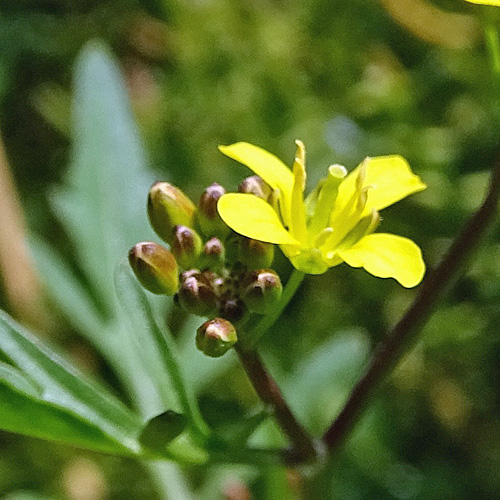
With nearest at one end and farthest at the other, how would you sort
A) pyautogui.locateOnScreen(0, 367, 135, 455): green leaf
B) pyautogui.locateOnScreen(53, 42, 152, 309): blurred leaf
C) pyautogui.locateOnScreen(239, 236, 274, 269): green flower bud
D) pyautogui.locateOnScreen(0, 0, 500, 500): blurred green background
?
pyautogui.locateOnScreen(0, 367, 135, 455): green leaf, pyautogui.locateOnScreen(239, 236, 274, 269): green flower bud, pyautogui.locateOnScreen(53, 42, 152, 309): blurred leaf, pyautogui.locateOnScreen(0, 0, 500, 500): blurred green background

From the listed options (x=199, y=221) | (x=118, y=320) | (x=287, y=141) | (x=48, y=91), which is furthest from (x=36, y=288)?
(x=199, y=221)


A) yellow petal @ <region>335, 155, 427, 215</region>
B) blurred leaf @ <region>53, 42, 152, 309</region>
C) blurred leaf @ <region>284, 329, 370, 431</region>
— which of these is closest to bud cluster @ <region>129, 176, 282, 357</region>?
yellow petal @ <region>335, 155, 427, 215</region>

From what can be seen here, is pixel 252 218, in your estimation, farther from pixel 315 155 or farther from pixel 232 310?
pixel 315 155

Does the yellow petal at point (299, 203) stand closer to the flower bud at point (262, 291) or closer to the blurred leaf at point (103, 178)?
the flower bud at point (262, 291)

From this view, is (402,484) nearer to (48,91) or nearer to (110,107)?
Result: (110,107)

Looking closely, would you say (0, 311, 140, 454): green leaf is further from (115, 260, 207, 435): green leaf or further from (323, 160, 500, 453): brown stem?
(323, 160, 500, 453): brown stem

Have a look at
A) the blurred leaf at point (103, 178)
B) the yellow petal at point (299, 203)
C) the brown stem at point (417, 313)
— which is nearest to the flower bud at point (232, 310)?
the yellow petal at point (299, 203)

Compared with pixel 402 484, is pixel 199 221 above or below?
above
